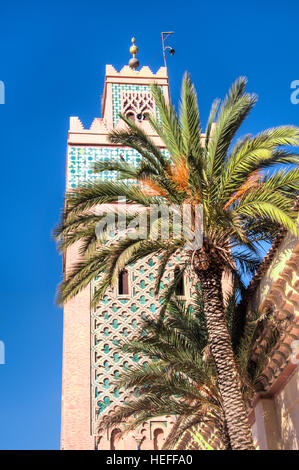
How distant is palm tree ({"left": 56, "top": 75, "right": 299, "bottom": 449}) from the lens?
27.5 feet

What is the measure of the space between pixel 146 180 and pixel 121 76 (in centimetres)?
1012

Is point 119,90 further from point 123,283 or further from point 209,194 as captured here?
point 209,194

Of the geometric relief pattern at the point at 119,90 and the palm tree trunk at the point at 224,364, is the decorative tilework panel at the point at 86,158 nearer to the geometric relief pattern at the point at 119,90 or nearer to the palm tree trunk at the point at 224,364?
the geometric relief pattern at the point at 119,90

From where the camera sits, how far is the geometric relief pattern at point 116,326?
44.7ft

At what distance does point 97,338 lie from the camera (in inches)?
561

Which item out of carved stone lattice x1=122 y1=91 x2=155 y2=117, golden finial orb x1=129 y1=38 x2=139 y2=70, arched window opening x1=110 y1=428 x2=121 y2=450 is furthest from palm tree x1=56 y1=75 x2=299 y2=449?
golden finial orb x1=129 y1=38 x2=139 y2=70

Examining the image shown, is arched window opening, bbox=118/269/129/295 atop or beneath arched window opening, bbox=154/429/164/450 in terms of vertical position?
atop

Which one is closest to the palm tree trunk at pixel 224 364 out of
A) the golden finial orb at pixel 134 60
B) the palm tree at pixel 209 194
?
the palm tree at pixel 209 194

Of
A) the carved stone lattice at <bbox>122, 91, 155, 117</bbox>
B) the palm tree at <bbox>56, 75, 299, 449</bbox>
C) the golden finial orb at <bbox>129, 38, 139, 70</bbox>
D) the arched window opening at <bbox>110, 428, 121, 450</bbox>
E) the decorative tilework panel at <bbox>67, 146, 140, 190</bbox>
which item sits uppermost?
the golden finial orb at <bbox>129, 38, 139, 70</bbox>

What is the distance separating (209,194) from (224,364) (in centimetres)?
200

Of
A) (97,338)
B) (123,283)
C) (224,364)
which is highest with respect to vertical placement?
(123,283)

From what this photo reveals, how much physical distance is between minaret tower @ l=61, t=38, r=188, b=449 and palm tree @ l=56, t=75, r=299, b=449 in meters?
3.52

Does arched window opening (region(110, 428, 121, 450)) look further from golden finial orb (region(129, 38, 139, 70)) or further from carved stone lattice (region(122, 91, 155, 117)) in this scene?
golden finial orb (region(129, 38, 139, 70))

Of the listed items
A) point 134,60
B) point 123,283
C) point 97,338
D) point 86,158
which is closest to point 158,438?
point 97,338
